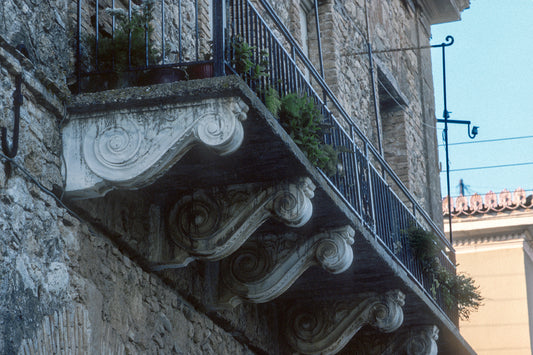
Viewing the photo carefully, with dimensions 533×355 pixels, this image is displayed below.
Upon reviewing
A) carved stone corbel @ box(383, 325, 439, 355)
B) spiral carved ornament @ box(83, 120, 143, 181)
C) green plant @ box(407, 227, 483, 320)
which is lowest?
carved stone corbel @ box(383, 325, 439, 355)

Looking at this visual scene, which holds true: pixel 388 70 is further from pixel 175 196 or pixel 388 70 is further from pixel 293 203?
pixel 293 203

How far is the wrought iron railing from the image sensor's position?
20.7ft

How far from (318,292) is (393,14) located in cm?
617

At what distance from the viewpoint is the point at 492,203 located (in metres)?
21.9

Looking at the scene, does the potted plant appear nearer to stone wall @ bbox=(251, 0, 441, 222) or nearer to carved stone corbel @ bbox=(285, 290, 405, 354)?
carved stone corbel @ bbox=(285, 290, 405, 354)

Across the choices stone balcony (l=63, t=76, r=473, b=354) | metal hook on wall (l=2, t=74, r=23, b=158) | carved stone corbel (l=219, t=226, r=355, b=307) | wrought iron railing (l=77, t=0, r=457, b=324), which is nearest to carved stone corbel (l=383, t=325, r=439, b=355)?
wrought iron railing (l=77, t=0, r=457, b=324)

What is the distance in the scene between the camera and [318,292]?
29.2 ft

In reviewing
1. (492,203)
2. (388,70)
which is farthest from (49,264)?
(492,203)

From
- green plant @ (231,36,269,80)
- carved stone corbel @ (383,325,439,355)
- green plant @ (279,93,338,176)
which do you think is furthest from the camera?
carved stone corbel @ (383,325,439,355)

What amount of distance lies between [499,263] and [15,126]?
1732 cm

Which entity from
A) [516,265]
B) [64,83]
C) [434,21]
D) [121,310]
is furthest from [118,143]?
[516,265]

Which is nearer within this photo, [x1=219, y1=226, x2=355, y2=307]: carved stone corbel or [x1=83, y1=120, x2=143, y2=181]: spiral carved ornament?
[x1=83, y1=120, x2=143, y2=181]: spiral carved ornament

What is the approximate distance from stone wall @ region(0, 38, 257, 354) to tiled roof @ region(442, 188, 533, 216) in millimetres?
15828

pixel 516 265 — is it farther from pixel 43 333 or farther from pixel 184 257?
pixel 43 333
